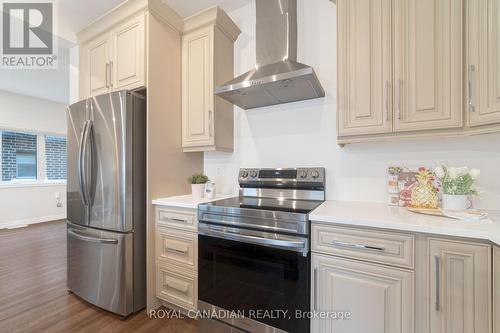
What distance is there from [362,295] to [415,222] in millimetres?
450

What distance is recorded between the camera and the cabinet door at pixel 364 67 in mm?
A: 1371

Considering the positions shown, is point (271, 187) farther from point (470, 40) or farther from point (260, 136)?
point (470, 40)


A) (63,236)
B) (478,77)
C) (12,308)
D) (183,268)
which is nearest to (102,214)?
(183,268)

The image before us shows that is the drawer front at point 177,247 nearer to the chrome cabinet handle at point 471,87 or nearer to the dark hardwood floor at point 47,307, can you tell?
the dark hardwood floor at point 47,307

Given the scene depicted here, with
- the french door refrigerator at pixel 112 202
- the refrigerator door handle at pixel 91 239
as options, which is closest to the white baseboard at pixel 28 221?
the refrigerator door handle at pixel 91 239

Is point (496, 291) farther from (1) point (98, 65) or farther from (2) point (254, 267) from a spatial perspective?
(1) point (98, 65)

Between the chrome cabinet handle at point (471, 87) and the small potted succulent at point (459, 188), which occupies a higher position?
the chrome cabinet handle at point (471, 87)

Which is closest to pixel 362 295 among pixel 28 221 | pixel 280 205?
pixel 280 205

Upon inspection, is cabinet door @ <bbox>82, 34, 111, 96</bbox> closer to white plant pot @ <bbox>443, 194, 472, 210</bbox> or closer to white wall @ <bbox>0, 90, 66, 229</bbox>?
white plant pot @ <bbox>443, 194, 472, 210</bbox>

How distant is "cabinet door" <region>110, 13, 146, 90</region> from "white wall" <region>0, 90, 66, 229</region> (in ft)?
13.6

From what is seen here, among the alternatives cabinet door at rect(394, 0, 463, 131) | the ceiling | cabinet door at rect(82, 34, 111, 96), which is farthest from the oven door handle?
the ceiling

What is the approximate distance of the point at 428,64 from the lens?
126 cm

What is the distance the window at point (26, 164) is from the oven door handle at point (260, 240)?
17.6 ft

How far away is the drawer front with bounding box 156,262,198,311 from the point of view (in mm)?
1700
